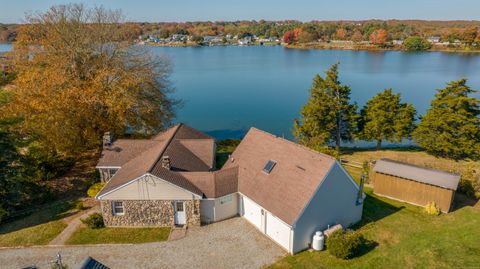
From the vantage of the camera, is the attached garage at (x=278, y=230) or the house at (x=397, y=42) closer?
the attached garage at (x=278, y=230)

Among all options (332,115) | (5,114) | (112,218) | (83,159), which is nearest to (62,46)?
(5,114)

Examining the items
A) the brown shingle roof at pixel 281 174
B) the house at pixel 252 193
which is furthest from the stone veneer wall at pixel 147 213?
the brown shingle roof at pixel 281 174

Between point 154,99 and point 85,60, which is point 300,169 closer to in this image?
point 154,99

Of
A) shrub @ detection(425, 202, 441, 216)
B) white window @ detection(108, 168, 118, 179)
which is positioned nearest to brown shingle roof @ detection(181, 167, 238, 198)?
white window @ detection(108, 168, 118, 179)

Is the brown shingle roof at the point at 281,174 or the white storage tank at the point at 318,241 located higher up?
the brown shingle roof at the point at 281,174

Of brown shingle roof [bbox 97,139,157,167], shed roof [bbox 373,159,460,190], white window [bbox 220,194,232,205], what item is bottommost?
white window [bbox 220,194,232,205]

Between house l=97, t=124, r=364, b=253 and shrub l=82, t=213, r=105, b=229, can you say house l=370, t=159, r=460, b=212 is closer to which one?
house l=97, t=124, r=364, b=253

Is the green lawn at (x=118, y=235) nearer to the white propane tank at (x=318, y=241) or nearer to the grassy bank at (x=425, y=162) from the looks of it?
the white propane tank at (x=318, y=241)
